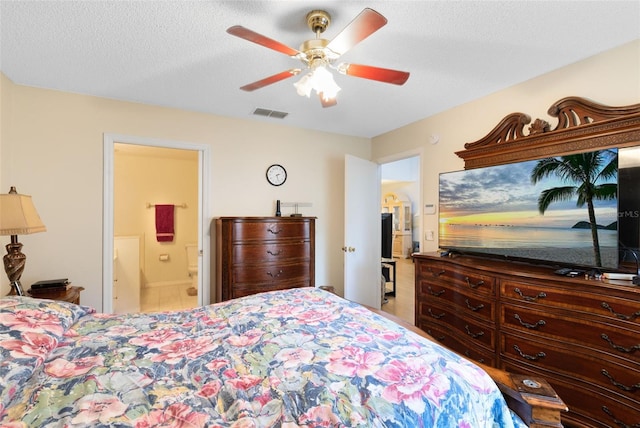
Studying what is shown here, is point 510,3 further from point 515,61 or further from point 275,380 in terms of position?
point 275,380

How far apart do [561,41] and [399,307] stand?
3485 millimetres

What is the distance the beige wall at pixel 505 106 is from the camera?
188cm

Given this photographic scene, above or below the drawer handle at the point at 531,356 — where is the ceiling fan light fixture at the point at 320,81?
above

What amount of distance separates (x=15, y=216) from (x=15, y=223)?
5cm

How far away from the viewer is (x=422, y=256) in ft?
8.73

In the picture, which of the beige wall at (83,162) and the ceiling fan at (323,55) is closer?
the ceiling fan at (323,55)

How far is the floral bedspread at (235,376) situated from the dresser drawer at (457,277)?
3.75ft

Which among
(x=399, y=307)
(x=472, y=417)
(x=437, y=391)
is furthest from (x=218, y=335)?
(x=399, y=307)

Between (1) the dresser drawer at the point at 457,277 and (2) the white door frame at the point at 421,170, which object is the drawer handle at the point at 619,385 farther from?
(2) the white door frame at the point at 421,170

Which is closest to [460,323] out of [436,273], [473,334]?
[473,334]

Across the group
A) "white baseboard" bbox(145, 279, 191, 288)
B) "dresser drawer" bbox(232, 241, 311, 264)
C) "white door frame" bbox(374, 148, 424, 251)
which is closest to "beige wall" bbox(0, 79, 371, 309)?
"dresser drawer" bbox(232, 241, 311, 264)

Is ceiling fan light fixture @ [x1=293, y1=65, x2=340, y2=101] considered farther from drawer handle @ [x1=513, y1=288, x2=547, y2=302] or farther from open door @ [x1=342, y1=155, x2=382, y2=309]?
open door @ [x1=342, y1=155, x2=382, y2=309]

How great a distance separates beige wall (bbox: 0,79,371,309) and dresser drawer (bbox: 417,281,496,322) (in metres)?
2.04

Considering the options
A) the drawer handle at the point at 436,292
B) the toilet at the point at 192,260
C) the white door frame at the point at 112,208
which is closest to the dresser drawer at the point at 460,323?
the drawer handle at the point at 436,292
